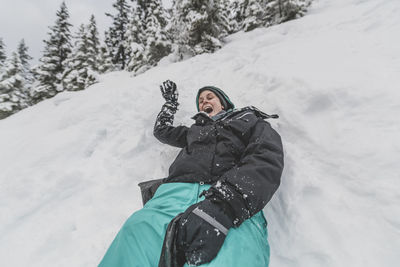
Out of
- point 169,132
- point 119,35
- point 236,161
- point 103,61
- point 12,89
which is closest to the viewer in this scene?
point 236,161

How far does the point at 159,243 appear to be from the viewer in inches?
55.9

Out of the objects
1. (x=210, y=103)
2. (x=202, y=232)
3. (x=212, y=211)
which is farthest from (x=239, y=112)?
(x=202, y=232)

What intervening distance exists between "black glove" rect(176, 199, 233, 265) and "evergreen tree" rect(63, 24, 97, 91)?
16.9 metres

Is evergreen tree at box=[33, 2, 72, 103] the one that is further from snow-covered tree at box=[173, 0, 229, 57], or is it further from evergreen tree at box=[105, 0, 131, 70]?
snow-covered tree at box=[173, 0, 229, 57]

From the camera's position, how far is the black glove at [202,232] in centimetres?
129

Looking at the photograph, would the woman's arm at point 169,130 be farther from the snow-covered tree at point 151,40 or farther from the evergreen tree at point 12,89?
the evergreen tree at point 12,89

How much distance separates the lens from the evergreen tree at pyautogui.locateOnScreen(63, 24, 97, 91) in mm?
15641

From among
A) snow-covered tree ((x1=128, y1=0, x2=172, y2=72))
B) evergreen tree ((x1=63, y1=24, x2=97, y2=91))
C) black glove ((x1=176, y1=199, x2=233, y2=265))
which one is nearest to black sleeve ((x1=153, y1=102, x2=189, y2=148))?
black glove ((x1=176, y1=199, x2=233, y2=265))

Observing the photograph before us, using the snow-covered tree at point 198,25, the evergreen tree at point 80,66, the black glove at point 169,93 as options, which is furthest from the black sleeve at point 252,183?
the evergreen tree at point 80,66

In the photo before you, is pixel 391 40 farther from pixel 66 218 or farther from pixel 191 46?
pixel 191 46

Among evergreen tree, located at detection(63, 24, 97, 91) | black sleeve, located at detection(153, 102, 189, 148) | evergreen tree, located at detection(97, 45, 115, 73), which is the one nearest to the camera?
black sleeve, located at detection(153, 102, 189, 148)

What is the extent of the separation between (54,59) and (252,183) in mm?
22668

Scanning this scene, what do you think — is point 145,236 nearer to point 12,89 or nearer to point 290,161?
point 290,161

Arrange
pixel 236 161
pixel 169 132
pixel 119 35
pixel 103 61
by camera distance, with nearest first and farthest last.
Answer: pixel 236 161
pixel 169 132
pixel 103 61
pixel 119 35
